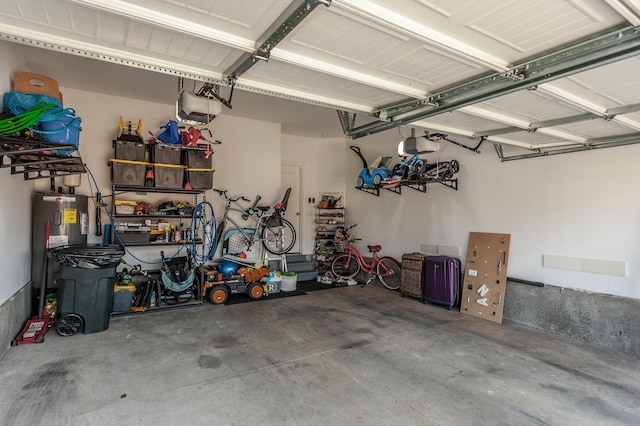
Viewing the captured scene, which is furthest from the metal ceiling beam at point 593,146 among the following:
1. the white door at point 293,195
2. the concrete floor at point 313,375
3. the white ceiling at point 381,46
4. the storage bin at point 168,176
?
the storage bin at point 168,176

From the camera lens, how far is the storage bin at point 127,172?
15.1 ft

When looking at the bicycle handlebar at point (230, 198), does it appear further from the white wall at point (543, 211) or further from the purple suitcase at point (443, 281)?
the purple suitcase at point (443, 281)

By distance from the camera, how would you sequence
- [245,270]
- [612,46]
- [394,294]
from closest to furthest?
[612,46], [245,270], [394,294]

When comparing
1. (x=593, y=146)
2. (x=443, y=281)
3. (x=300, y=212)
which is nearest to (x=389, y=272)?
(x=443, y=281)

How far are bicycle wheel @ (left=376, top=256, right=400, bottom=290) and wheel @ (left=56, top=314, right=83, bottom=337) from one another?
15.2ft

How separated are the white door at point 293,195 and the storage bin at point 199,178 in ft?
7.92

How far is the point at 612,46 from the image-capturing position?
1721 millimetres

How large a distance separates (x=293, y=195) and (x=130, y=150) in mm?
3569

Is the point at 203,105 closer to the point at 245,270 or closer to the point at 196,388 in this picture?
the point at 196,388

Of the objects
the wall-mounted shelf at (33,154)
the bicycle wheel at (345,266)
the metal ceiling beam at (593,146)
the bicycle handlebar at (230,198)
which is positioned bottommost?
the bicycle wheel at (345,266)

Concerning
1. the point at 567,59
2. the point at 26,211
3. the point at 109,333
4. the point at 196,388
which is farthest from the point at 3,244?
the point at 567,59

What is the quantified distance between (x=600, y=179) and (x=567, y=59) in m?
2.76

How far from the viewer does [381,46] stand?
6.17 feet

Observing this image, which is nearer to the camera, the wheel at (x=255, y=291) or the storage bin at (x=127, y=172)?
the storage bin at (x=127, y=172)
